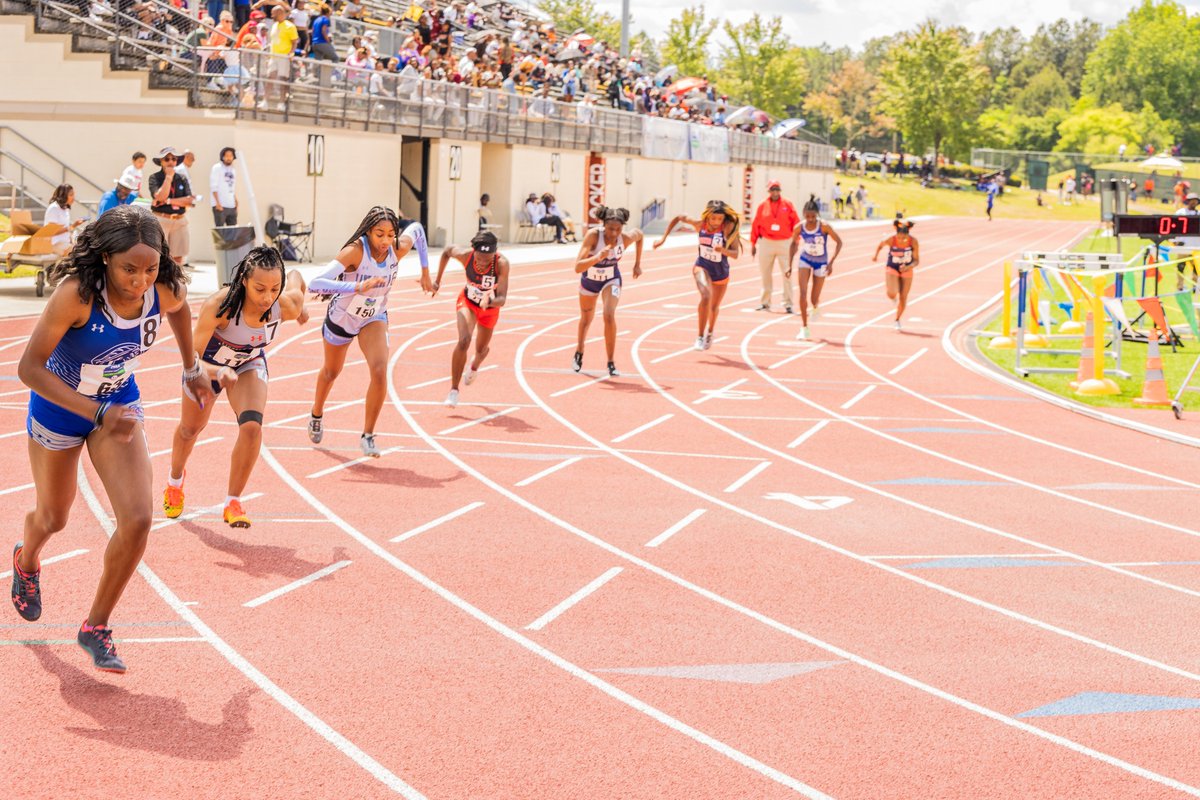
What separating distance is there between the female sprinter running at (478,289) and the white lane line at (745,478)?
307 centimetres

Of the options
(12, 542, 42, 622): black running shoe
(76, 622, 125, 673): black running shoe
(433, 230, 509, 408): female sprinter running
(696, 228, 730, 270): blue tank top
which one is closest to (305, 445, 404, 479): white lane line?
(433, 230, 509, 408): female sprinter running

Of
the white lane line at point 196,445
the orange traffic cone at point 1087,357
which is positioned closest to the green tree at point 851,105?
the orange traffic cone at point 1087,357

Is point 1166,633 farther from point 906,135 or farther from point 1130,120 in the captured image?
point 1130,120

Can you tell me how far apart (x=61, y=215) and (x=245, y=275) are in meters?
13.6

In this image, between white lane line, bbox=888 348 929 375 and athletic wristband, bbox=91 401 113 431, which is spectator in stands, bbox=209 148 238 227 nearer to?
white lane line, bbox=888 348 929 375

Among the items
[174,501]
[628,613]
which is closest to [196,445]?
[174,501]

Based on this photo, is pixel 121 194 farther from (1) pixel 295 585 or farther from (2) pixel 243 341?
(1) pixel 295 585

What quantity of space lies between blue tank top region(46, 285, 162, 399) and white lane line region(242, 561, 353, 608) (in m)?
1.66

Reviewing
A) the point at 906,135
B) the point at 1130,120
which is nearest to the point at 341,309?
the point at 906,135

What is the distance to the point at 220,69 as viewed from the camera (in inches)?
1069

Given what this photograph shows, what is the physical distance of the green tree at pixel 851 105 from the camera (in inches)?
4929

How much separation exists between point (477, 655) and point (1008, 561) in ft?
12.8

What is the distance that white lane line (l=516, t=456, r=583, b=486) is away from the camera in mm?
10625

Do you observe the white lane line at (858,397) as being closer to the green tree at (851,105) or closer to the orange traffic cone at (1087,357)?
Result: the orange traffic cone at (1087,357)
